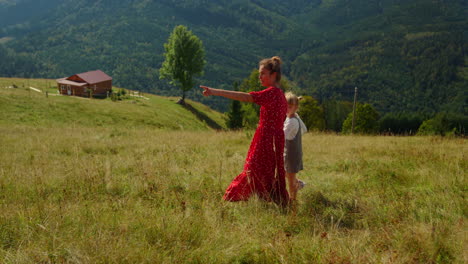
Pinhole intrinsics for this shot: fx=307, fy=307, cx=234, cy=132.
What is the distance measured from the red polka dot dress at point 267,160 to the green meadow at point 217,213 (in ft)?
1.02

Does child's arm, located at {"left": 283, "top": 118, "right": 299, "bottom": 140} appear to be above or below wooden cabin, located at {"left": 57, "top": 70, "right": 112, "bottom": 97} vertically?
below

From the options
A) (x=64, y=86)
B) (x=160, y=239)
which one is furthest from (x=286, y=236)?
(x=64, y=86)

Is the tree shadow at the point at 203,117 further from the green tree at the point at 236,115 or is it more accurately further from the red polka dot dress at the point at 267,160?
the red polka dot dress at the point at 267,160

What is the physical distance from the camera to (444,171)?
7.14 metres

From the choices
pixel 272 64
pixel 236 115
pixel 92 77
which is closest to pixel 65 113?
pixel 236 115

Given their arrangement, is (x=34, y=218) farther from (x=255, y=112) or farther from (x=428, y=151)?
(x=255, y=112)

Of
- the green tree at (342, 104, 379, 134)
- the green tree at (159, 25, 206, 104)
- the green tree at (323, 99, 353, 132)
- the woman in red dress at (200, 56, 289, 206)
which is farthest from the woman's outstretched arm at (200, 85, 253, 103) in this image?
the green tree at (323, 99, 353, 132)

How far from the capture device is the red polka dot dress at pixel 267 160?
16.8 feet

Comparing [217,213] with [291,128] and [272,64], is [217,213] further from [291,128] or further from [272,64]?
[272,64]

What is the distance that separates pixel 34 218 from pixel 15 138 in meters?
9.42

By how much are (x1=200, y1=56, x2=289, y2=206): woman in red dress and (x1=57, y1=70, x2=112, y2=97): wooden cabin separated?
6543 cm

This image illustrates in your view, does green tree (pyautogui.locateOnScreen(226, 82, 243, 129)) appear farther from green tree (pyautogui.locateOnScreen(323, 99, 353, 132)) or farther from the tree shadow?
green tree (pyautogui.locateOnScreen(323, 99, 353, 132))

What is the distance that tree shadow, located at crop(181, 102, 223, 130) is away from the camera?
59.9 m

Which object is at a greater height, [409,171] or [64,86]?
[64,86]
